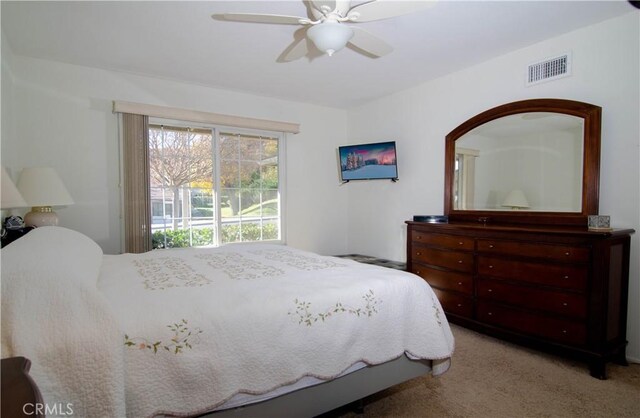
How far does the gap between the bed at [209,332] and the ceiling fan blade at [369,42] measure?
1.47 m

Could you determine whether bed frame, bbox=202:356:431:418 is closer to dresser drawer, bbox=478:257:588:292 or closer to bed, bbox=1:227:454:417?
bed, bbox=1:227:454:417

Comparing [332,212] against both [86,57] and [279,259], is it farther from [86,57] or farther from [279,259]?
[86,57]

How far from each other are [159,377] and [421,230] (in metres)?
2.60

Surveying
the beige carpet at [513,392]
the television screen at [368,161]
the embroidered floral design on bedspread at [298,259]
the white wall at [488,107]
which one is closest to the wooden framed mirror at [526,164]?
the white wall at [488,107]

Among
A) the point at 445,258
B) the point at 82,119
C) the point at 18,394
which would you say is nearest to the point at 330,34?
the point at 18,394

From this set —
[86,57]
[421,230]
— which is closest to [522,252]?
[421,230]

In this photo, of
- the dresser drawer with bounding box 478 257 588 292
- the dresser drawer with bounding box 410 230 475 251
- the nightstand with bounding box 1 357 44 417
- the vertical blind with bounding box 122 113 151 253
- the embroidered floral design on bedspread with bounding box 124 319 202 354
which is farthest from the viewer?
the vertical blind with bounding box 122 113 151 253

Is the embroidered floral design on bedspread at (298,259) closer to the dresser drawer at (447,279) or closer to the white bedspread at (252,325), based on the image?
the white bedspread at (252,325)

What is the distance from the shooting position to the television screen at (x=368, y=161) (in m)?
4.08

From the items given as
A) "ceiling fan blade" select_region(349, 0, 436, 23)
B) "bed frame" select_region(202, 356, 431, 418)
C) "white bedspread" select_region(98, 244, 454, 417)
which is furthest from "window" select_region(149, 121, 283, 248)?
"bed frame" select_region(202, 356, 431, 418)

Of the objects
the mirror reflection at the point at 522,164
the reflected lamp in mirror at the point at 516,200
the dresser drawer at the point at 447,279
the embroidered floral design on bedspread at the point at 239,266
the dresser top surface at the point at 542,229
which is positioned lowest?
the dresser drawer at the point at 447,279

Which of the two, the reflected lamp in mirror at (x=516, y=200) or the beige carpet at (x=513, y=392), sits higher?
the reflected lamp in mirror at (x=516, y=200)

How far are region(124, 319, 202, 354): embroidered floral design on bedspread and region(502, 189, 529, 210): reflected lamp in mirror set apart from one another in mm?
2829

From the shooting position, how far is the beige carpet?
175 centimetres
